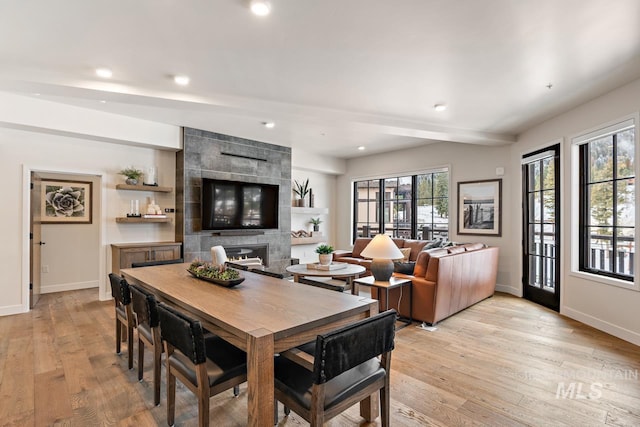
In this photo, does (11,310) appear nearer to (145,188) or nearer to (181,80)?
(145,188)

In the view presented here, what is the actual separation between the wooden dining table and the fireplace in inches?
133

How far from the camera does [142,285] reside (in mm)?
2625

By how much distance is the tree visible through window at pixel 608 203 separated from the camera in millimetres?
3494

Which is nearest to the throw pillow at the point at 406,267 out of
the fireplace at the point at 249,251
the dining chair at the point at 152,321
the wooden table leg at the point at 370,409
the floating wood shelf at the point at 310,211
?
the wooden table leg at the point at 370,409

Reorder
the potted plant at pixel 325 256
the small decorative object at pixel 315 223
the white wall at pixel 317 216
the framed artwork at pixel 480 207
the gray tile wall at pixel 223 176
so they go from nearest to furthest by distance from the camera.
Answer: the potted plant at pixel 325 256 < the gray tile wall at pixel 223 176 < the framed artwork at pixel 480 207 < the white wall at pixel 317 216 < the small decorative object at pixel 315 223

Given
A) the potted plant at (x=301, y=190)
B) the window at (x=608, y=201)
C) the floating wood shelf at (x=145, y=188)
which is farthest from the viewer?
the potted plant at (x=301, y=190)

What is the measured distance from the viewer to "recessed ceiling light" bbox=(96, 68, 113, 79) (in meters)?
3.03

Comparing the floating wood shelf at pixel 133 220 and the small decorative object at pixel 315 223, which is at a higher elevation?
the floating wood shelf at pixel 133 220

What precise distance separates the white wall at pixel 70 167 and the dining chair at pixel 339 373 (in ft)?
14.5

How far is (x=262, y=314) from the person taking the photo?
1713 mm

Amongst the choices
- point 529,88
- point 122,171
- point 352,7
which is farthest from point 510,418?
point 122,171

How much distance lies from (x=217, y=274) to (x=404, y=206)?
549cm

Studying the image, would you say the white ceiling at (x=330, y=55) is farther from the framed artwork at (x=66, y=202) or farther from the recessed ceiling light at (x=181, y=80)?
the framed artwork at (x=66, y=202)

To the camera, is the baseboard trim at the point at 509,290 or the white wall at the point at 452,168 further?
the white wall at the point at 452,168
